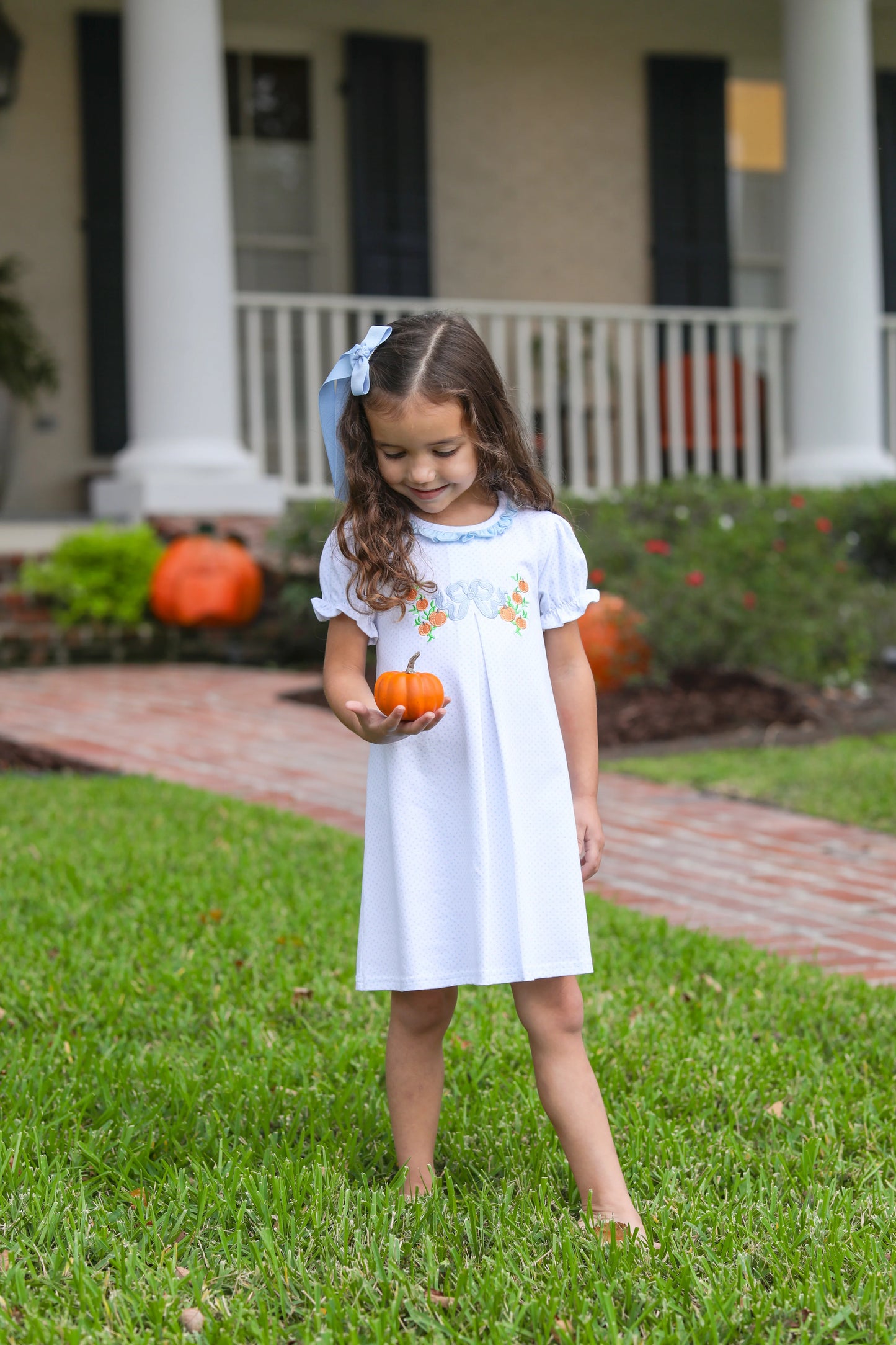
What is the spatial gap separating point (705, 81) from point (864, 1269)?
1068 centimetres

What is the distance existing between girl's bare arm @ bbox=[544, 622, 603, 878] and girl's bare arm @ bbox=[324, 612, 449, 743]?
0.24 meters

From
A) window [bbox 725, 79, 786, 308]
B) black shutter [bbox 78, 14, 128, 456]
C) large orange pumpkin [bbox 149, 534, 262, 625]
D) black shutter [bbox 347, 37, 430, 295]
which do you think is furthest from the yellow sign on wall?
large orange pumpkin [bbox 149, 534, 262, 625]

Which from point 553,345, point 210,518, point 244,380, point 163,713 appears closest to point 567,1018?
point 163,713

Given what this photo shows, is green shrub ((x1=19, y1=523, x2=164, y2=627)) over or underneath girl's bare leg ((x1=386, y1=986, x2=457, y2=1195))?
over

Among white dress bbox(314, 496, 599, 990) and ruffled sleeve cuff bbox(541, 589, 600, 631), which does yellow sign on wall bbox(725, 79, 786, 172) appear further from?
white dress bbox(314, 496, 599, 990)

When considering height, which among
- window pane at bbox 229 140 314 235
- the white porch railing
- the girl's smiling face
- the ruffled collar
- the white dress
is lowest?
the white dress

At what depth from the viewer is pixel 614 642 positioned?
21.8 feet

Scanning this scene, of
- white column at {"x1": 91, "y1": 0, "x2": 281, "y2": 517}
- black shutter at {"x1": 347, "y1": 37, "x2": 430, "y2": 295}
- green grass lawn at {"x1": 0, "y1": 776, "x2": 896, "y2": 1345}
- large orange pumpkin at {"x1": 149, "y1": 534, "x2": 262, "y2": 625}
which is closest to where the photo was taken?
green grass lawn at {"x1": 0, "y1": 776, "x2": 896, "y2": 1345}

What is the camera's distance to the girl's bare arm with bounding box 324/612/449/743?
187cm

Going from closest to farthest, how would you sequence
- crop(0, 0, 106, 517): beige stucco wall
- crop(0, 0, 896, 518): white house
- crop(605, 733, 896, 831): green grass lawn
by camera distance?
crop(605, 733, 896, 831): green grass lawn → crop(0, 0, 896, 518): white house → crop(0, 0, 106, 517): beige stucco wall

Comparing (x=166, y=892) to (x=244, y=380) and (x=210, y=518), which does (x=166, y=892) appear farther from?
(x=244, y=380)

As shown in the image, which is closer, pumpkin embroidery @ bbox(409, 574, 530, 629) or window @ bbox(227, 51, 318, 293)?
pumpkin embroidery @ bbox(409, 574, 530, 629)

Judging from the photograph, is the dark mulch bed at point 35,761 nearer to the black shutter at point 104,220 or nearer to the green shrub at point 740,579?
the green shrub at point 740,579

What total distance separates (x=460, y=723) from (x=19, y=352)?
8107 millimetres
